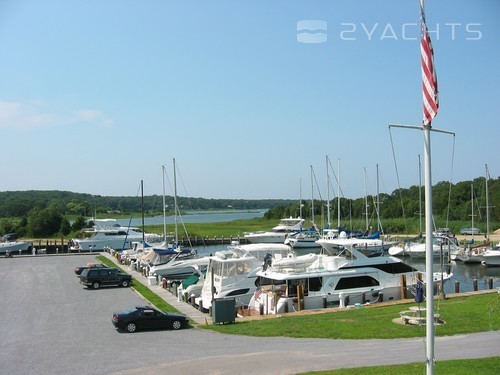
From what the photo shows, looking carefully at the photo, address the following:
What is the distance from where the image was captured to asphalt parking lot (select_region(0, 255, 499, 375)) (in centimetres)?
1662

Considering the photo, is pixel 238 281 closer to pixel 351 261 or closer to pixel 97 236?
pixel 351 261

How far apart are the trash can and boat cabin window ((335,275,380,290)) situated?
8004 millimetres

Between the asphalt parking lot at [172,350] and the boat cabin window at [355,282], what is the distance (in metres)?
9.93

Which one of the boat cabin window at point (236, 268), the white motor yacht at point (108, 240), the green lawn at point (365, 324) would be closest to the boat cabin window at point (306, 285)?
the green lawn at point (365, 324)

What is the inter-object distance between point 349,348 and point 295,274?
1084 centimetres

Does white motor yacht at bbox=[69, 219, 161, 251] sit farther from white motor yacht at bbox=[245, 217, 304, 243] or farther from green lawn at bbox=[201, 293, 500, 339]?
green lawn at bbox=[201, 293, 500, 339]

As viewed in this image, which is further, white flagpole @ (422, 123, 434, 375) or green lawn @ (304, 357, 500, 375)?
green lawn @ (304, 357, 500, 375)

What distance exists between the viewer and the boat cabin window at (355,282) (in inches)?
1177

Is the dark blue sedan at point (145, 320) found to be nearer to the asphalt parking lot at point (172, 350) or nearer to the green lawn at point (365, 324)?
the asphalt parking lot at point (172, 350)

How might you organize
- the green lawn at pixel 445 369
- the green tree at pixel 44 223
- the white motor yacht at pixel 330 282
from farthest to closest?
the green tree at pixel 44 223
the white motor yacht at pixel 330 282
the green lawn at pixel 445 369

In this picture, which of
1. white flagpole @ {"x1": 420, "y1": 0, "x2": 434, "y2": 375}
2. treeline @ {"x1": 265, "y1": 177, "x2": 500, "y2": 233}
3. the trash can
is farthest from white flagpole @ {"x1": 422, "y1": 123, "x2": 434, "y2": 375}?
treeline @ {"x1": 265, "y1": 177, "x2": 500, "y2": 233}

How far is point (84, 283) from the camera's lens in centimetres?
3688

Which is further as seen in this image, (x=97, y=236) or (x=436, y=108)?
(x=97, y=236)

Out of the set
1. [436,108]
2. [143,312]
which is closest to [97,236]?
[143,312]
